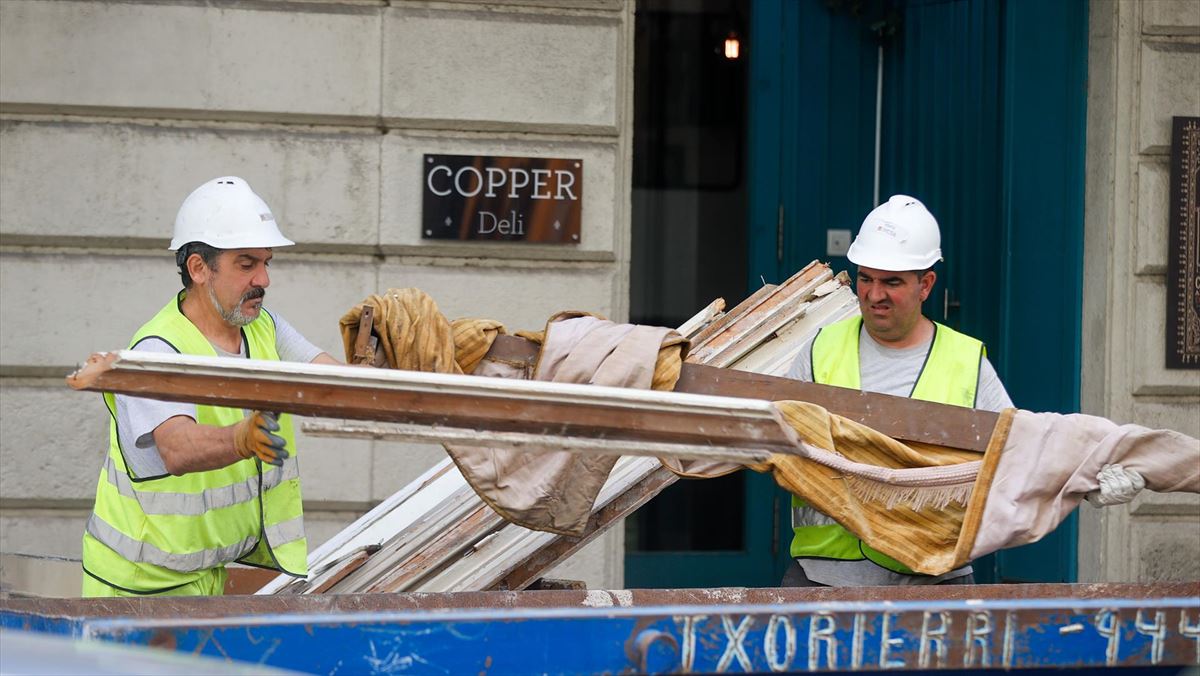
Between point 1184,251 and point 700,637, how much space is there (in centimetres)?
453

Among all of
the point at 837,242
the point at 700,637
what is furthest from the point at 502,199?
the point at 700,637

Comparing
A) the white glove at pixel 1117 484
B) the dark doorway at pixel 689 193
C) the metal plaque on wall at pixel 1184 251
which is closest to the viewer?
the white glove at pixel 1117 484

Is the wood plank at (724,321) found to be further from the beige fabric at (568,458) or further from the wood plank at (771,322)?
the beige fabric at (568,458)

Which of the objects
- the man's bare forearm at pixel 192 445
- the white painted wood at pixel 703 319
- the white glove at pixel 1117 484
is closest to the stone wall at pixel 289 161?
the white painted wood at pixel 703 319

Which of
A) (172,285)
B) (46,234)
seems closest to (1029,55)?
(172,285)

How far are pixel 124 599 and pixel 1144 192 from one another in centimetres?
484

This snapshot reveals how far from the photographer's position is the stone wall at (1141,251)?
21.6 ft

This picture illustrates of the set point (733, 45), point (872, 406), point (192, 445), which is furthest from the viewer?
point (733, 45)

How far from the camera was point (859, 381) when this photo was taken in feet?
13.5

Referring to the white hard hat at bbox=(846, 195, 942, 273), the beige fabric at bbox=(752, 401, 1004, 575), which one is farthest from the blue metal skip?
the white hard hat at bbox=(846, 195, 942, 273)

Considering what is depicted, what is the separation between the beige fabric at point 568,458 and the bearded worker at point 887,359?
23.3 inches

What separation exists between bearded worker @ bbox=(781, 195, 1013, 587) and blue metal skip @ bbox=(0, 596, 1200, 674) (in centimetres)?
89

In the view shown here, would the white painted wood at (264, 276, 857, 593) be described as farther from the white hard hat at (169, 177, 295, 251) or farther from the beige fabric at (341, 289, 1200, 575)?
the white hard hat at (169, 177, 295, 251)

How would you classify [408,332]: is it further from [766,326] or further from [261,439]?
[766,326]
